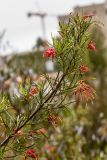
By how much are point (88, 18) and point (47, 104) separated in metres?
0.37

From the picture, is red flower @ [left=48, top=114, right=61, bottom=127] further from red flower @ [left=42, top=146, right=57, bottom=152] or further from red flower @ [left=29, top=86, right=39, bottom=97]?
red flower @ [left=42, top=146, right=57, bottom=152]

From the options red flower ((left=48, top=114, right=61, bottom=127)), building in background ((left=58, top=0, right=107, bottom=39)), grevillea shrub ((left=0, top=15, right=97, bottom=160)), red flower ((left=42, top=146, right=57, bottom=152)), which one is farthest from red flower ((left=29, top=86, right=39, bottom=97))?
red flower ((left=42, top=146, right=57, bottom=152))

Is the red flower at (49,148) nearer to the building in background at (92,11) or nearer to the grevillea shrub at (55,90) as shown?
the building in background at (92,11)

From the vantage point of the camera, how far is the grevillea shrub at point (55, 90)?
2.35m

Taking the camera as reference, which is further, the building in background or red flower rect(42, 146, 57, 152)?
red flower rect(42, 146, 57, 152)

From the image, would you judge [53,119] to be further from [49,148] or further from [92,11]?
[49,148]

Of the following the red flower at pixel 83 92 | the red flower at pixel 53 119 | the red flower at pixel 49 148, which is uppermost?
the red flower at pixel 83 92

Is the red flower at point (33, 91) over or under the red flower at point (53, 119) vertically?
over

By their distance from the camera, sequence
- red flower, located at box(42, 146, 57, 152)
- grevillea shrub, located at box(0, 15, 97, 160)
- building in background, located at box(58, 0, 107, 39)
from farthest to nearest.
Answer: red flower, located at box(42, 146, 57, 152) → building in background, located at box(58, 0, 107, 39) → grevillea shrub, located at box(0, 15, 97, 160)

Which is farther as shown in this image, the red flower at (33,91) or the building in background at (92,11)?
the building in background at (92,11)

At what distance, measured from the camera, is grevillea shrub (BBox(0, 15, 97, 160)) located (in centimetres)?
235

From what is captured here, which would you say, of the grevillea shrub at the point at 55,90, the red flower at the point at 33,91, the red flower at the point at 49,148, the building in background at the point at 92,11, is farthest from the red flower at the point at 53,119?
the red flower at the point at 49,148

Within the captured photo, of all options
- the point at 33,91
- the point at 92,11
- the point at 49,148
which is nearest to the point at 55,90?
the point at 33,91

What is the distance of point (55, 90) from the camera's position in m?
2.38
